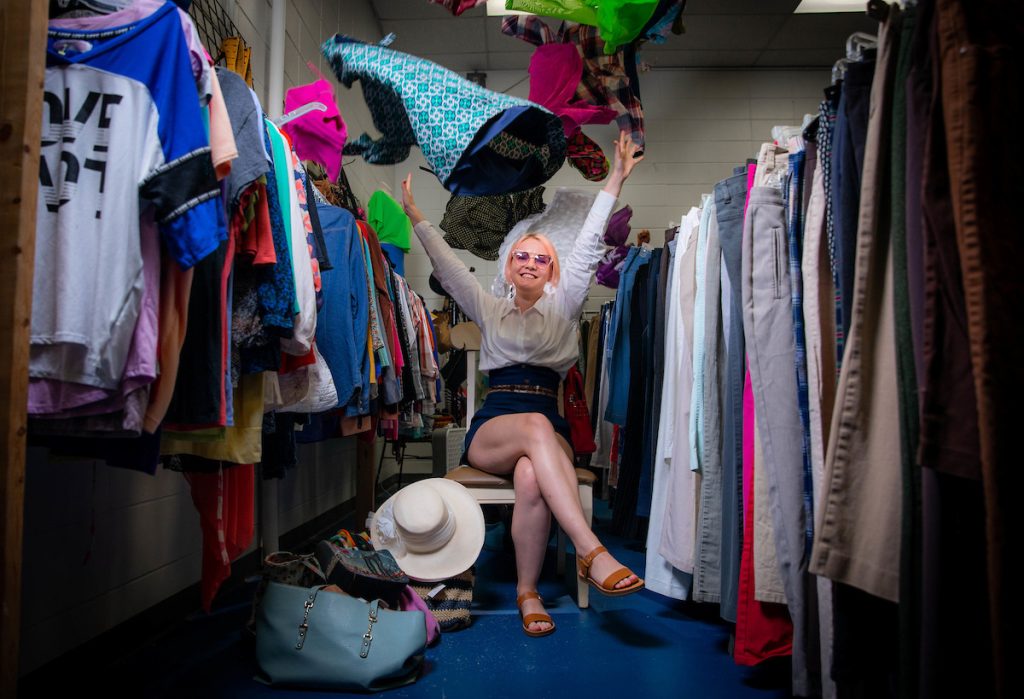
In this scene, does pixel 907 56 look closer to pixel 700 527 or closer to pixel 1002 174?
pixel 1002 174

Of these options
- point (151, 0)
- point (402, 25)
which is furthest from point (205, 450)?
point (402, 25)

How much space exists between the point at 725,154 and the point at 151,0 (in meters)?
4.84

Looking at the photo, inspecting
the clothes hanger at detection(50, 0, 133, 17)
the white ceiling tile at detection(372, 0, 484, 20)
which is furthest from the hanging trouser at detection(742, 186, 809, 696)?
the white ceiling tile at detection(372, 0, 484, 20)

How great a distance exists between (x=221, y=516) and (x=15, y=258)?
79 centimetres

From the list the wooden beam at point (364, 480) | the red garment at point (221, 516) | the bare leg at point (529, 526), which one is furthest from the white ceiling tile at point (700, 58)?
the red garment at point (221, 516)

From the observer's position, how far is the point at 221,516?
54.2 inches

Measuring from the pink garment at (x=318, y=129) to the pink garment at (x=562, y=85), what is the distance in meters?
1.08

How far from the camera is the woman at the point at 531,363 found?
2.03 metres

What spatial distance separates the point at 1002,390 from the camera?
607mm

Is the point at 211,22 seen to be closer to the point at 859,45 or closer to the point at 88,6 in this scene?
the point at 88,6

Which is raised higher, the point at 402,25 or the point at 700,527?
the point at 402,25

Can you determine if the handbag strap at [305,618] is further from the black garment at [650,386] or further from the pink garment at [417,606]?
the black garment at [650,386]

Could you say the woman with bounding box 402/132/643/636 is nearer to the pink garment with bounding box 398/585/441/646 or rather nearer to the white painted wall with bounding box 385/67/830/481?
the pink garment with bounding box 398/585/441/646

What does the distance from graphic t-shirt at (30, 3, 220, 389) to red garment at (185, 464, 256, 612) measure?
1.91 feet
